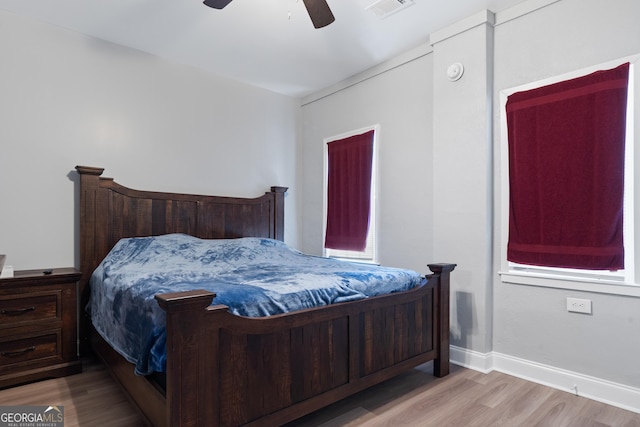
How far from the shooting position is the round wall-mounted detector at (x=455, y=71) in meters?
2.92

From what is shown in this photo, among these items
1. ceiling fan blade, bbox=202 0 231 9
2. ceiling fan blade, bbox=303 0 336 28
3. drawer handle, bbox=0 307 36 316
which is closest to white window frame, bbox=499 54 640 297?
ceiling fan blade, bbox=303 0 336 28

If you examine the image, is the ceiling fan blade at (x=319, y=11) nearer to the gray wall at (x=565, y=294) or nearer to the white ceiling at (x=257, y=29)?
the white ceiling at (x=257, y=29)

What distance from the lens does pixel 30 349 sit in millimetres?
2527

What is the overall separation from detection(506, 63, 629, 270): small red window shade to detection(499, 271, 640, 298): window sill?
0.09m

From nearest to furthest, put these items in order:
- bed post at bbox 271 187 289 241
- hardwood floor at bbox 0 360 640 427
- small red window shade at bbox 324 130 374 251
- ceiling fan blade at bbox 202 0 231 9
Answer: hardwood floor at bbox 0 360 640 427, ceiling fan blade at bbox 202 0 231 9, small red window shade at bbox 324 130 374 251, bed post at bbox 271 187 289 241

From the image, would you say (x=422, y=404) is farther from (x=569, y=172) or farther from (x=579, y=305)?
(x=569, y=172)

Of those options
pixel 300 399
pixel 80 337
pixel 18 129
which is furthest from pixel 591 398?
pixel 18 129

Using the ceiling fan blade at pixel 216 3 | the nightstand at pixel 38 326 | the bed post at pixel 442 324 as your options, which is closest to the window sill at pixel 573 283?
the bed post at pixel 442 324

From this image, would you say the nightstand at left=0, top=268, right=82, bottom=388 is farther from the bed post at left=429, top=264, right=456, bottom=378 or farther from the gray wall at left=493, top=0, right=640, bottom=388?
the gray wall at left=493, top=0, right=640, bottom=388

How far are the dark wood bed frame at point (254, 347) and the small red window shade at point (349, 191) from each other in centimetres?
132

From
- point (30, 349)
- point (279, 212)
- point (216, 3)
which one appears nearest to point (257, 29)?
point (216, 3)

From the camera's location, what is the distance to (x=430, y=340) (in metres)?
2.59

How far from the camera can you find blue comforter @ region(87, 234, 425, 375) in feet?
5.68

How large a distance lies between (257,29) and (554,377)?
3.34 metres
